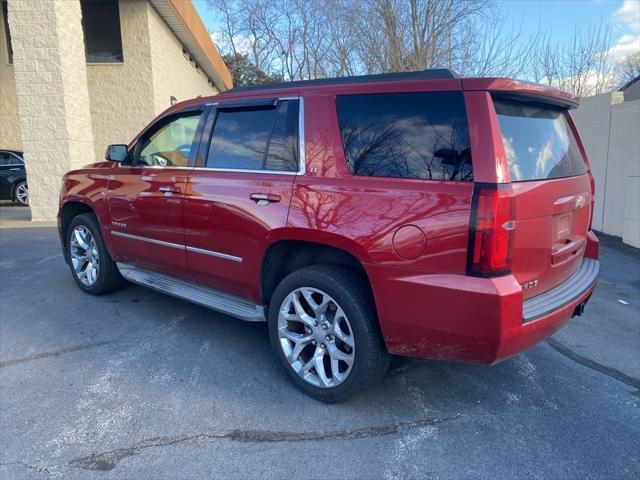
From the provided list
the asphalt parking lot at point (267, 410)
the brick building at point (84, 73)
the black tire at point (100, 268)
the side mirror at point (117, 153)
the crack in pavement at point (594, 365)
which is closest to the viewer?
the asphalt parking lot at point (267, 410)

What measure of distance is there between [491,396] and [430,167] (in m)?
1.65

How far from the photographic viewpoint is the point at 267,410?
311cm

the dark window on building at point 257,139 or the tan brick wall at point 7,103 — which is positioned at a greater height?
the tan brick wall at point 7,103

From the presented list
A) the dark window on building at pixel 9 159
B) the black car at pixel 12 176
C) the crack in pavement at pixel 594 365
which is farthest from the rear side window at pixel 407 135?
the dark window on building at pixel 9 159

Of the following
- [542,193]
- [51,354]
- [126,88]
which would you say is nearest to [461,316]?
[542,193]

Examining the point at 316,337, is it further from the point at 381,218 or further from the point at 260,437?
the point at 381,218

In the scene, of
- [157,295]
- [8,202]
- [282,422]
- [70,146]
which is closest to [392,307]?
[282,422]

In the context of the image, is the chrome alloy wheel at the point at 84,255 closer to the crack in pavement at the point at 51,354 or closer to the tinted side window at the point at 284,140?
the crack in pavement at the point at 51,354

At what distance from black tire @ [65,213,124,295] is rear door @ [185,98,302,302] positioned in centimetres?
149

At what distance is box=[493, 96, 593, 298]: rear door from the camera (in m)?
2.64

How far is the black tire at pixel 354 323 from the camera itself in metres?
2.93

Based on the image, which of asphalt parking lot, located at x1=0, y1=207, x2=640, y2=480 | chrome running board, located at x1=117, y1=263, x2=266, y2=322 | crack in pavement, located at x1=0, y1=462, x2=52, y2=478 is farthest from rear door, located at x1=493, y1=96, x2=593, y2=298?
crack in pavement, located at x1=0, y1=462, x2=52, y2=478

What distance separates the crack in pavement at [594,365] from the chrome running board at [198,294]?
2491 millimetres

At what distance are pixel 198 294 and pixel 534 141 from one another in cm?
273
